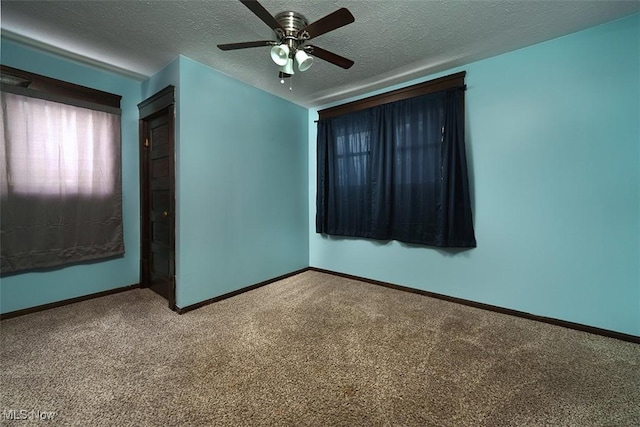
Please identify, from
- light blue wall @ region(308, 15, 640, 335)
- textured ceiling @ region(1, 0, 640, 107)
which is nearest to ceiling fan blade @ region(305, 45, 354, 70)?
textured ceiling @ region(1, 0, 640, 107)

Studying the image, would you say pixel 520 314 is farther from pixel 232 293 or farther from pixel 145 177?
pixel 145 177

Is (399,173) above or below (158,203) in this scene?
above

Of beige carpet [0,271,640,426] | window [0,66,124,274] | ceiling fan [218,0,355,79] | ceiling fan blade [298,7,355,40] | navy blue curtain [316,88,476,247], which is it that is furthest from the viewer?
navy blue curtain [316,88,476,247]

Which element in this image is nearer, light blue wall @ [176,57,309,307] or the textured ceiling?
the textured ceiling

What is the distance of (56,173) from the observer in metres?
2.50

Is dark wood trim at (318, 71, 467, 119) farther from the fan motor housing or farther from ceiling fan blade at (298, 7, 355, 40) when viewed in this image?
ceiling fan blade at (298, 7, 355, 40)

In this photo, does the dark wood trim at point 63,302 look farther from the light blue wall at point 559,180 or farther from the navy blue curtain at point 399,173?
the light blue wall at point 559,180

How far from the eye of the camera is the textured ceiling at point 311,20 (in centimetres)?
184

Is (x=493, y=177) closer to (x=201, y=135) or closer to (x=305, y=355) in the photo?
(x=305, y=355)

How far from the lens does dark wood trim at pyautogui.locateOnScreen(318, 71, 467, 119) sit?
2.70 metres

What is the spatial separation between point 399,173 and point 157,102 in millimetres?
2877

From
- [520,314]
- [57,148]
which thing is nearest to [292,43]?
[57,148]

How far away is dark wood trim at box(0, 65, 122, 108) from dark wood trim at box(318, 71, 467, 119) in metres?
2.60

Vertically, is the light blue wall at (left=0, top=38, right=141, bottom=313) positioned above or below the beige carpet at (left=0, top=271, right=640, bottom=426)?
above
